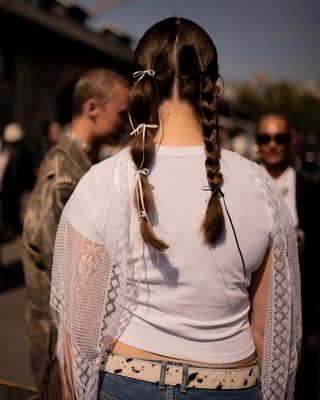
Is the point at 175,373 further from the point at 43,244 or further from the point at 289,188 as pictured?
the point at 289,188

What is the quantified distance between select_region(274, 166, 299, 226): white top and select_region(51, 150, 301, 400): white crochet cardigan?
162cm

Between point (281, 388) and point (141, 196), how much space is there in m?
0.73

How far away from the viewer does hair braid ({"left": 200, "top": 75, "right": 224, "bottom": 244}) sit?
4.77 feet

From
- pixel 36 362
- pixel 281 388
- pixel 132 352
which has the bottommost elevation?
pixel 36 362

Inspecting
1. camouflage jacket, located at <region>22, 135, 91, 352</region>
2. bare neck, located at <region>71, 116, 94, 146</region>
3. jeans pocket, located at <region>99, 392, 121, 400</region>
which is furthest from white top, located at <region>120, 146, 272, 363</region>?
bare neck, located at <region>71, 116, 94, 146</region>

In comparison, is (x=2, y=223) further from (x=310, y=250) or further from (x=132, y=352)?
(x=132, y=352)

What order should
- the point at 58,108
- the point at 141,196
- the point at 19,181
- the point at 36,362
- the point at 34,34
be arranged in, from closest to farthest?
the point at 141,196
the point at 36,362
the point at 19,181
the point at 34,34
the point at 58,108

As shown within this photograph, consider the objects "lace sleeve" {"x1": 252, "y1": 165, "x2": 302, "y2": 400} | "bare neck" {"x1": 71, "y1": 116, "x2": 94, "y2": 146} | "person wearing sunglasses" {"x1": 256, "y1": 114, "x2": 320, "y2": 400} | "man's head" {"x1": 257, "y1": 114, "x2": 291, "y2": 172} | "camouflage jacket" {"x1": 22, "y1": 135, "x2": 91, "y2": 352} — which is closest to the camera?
"lace sleeve" {"x1": 252, "y1": 165, "x2": 302, "y2": 400}

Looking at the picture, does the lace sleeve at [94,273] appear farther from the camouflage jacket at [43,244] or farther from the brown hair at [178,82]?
the camouflage jacket at [43,244]

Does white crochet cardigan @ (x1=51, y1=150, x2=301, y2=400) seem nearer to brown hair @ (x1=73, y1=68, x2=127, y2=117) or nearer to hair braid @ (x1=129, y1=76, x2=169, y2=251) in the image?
hair braid @ (x1=129, y1=76, x2=169, y2=251)

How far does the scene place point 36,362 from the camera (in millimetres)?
2338

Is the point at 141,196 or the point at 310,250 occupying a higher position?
the point at 141,196

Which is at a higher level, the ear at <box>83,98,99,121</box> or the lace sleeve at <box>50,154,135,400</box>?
the ear at <box>83,98,99,121</box>

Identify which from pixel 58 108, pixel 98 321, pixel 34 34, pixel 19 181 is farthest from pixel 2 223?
pixel 58 108
